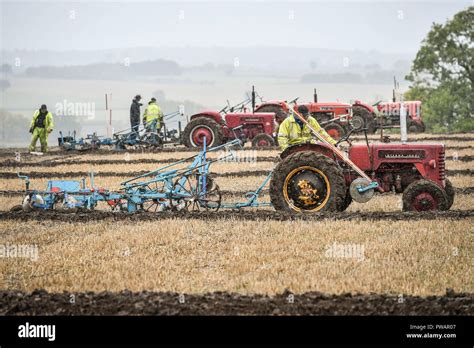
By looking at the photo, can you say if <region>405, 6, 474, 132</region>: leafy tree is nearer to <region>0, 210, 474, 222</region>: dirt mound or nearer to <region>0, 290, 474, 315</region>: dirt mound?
<region>0, 210, 474, 222</region>: dirt mound

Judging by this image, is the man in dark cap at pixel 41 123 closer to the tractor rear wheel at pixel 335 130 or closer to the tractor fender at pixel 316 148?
the tractor rear wheel at pixel 335 130

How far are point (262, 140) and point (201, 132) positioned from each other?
177 cm

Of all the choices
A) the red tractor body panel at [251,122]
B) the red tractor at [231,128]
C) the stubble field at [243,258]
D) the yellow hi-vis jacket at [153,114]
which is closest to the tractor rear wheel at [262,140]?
the red tractor at [231,128]

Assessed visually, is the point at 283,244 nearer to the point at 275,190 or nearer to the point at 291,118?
the point at 275,190

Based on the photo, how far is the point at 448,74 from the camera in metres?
45.0

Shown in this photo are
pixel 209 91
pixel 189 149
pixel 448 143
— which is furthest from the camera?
pixel 209 91

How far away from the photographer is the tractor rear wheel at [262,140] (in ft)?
80.2

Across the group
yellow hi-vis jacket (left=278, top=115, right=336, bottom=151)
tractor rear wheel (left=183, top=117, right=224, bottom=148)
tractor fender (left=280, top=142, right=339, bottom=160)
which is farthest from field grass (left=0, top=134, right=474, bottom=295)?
tractor rear wheel (left=183, top=117, right=224, bottom=148)

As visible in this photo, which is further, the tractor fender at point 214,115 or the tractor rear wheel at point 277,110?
the tractor rear wheel at point 277,110

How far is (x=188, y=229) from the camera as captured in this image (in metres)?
11.4

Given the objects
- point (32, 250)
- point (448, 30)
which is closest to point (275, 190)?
point (32, 250)

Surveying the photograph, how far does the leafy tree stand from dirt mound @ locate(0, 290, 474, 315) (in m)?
37.6

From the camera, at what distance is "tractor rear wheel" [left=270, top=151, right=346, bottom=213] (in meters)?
11.6
